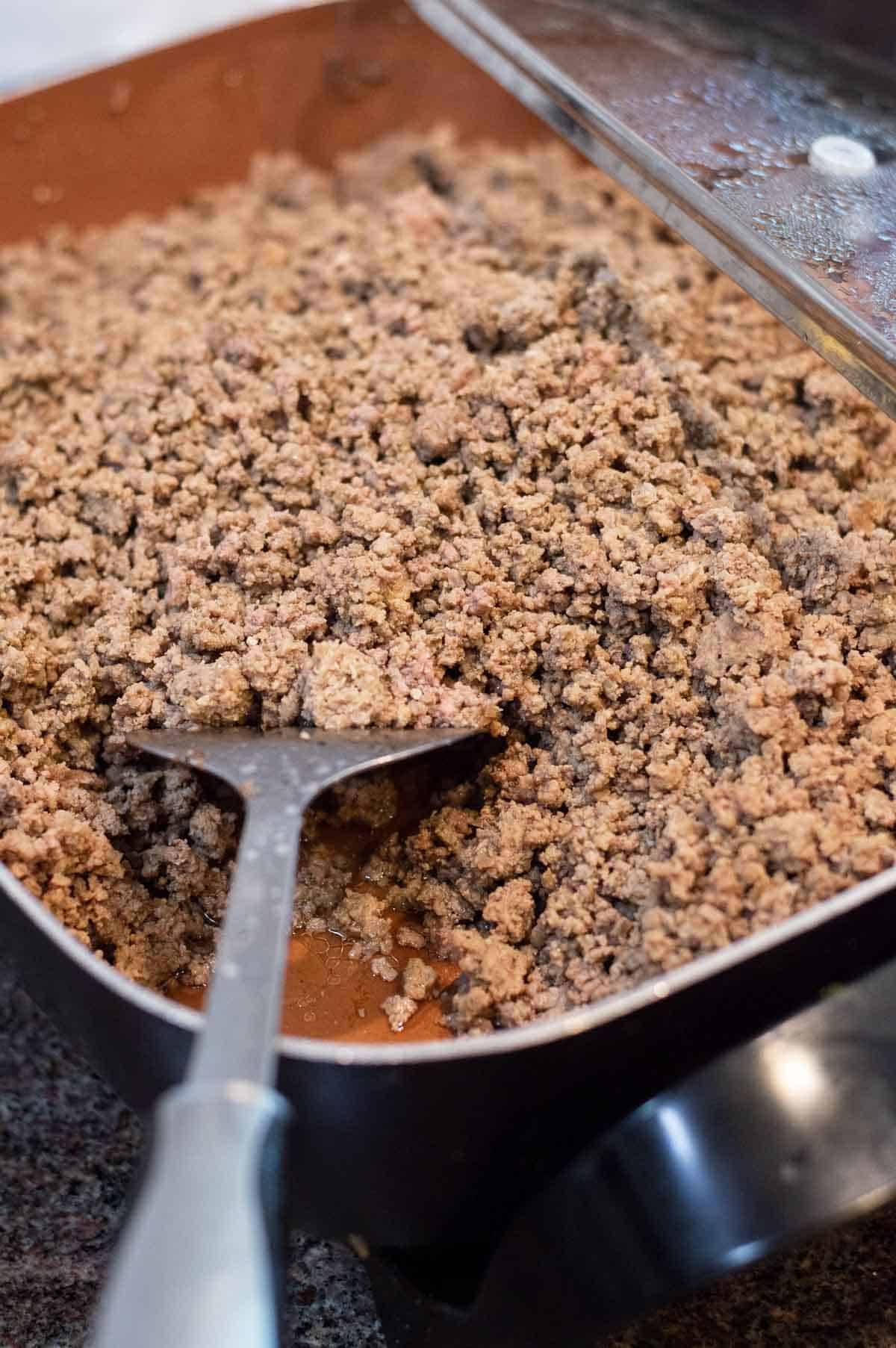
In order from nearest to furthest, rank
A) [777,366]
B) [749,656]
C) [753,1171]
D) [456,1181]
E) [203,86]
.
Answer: [753,1171] → [456,1181] → [749,656] → [777,366] → [203,86]

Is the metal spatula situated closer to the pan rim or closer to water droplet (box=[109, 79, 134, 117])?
the pan rim

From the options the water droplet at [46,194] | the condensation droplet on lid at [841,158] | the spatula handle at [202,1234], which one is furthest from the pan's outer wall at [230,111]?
the spatula handle at [202,1234]

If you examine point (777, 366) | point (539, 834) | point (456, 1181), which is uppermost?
point (777, 366)

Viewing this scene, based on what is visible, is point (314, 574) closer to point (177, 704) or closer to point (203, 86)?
point (177, 704)

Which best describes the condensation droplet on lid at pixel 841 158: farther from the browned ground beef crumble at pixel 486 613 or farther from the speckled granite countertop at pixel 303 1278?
the speckled granite countertop at pixel 303 1278

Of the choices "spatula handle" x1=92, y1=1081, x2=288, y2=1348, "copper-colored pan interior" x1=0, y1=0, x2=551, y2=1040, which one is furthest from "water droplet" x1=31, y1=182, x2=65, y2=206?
"spatula handle" x1=92, y1=1081, x2=288, y2=1348

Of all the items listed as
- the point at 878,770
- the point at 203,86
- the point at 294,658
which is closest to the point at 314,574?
the point at 294,658

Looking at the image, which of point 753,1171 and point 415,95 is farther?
point 415,95
